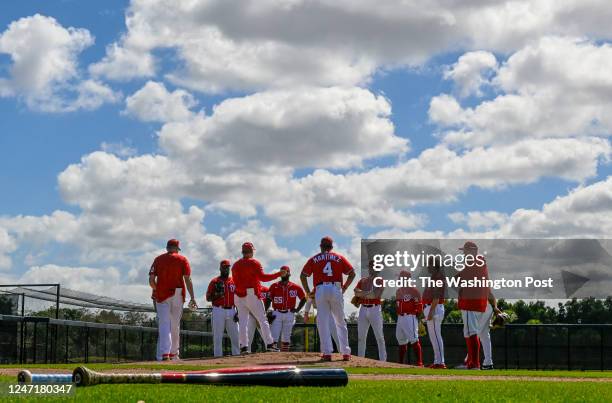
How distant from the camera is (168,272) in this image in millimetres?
15602

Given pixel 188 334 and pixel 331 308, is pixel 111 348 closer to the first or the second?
pixel 188 334

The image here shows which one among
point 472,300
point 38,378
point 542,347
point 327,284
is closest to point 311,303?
point 327,284

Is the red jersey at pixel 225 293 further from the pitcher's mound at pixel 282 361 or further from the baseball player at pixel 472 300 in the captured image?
the baseball player at pixel 472 300

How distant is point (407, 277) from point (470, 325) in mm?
4434

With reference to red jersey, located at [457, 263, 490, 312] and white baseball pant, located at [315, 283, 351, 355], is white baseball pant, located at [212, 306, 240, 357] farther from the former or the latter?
red jersey, located at [457, 263, 490, 312]

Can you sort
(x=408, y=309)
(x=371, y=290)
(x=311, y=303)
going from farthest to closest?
1. (x=408, y=309)
2. (x=371, y=290)
3. (x=311, y=303)

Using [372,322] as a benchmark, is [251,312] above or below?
above

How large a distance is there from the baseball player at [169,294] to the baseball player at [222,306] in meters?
2.32

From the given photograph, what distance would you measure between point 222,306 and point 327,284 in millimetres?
4514

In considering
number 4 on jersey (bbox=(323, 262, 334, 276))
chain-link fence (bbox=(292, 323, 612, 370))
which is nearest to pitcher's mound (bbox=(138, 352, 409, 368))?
number 4 on jersey (bbox=(323, 262, 334, 276))

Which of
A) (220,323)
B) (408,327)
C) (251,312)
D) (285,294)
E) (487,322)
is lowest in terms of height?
(408,327)

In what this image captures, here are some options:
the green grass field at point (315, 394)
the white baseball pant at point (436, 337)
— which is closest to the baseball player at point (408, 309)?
the white baseball pant at point (436, 337)

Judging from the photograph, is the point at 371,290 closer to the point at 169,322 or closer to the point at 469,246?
the point at 469,246

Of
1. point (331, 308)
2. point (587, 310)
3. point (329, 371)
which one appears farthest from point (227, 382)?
point (587, 310)
